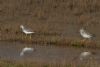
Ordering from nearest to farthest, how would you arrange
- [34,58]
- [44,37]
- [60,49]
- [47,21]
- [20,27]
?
[34,58] → [60,49] → [44,37] → [20,27] → [47,21]

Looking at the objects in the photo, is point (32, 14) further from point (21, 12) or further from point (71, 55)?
point (71, 55)

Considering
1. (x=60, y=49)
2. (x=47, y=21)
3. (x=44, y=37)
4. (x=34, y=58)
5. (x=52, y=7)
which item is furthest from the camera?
Result: (x=52, y=7)

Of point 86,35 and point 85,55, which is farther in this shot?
point 86,35

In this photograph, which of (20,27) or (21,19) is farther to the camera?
(21,19)

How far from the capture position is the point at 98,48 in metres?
20.1

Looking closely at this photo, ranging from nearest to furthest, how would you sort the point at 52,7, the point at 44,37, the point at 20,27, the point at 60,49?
the point at 60,49
the point at 44,37
the point at 20,27
the point at 52,7

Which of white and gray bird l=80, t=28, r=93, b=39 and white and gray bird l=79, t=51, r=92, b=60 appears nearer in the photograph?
white and gray bird l=79, t=51, r=92, b=60

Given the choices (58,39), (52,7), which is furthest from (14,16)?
(58,39)

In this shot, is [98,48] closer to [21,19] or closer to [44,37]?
[44,37]

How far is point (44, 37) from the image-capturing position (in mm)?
21938

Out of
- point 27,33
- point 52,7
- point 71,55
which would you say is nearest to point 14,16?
point 52,7

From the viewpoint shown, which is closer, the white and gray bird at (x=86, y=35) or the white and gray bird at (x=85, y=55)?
the white and gray bird at (x=85, y=55)

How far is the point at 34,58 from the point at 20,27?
6.46 meters

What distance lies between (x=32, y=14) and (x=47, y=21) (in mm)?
1445
